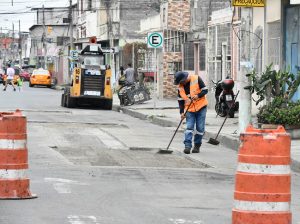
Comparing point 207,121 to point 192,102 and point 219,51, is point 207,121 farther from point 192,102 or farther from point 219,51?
point 219,51

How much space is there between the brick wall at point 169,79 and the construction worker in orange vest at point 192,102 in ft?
84.8

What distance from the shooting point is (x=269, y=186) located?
25.7 ft

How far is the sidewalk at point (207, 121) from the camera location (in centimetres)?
1781

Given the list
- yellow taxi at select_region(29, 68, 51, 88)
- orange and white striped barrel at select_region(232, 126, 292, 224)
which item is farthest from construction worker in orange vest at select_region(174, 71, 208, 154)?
yellow taxi at select_region(29, 68, 51, 88)

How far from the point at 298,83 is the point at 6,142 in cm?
1016

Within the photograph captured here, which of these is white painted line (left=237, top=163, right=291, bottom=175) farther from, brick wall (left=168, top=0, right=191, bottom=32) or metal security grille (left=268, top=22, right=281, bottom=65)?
brick wall (left=168, top=0, right=191, bottom=32)

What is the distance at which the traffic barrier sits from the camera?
1007 cm

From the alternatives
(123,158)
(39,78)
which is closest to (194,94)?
(123,158)

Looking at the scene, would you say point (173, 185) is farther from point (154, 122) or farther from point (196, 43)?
point (196, 43)

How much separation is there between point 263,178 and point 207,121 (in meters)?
16.8

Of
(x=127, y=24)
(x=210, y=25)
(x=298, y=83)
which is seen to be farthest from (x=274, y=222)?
(x=127, y=24)

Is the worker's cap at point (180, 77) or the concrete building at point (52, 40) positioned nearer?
the worker's cap at point (180, 77)

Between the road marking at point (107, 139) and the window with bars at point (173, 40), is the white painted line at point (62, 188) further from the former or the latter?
the window with bars at point (173, 40)

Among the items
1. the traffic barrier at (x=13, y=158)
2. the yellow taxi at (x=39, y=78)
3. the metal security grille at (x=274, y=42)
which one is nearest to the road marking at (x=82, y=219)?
the traffic barrier at (x=13, y=158)
